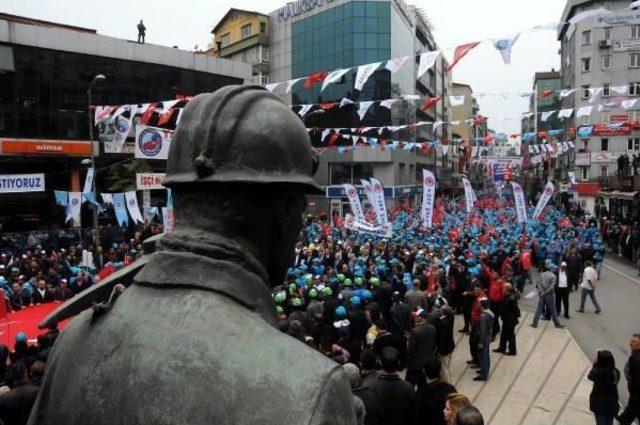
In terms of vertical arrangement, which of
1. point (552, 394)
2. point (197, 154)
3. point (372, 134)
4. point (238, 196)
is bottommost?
point (552, 394)

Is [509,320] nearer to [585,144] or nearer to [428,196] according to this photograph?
[428,196]

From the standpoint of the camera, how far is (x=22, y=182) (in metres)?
17.4

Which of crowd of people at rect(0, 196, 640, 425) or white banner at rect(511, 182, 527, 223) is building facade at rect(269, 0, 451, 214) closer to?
crowd of people at rect(0, 196, 640, 425)

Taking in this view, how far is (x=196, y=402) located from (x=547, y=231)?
74.0ft

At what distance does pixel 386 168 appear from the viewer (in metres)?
44.6

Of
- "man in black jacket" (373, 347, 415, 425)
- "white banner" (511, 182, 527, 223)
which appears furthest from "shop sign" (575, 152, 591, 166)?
"man in black jacket" (373, 347, 415, 425)

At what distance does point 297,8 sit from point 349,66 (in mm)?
8444

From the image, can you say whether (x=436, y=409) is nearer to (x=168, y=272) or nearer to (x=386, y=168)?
(x=168, y=272)

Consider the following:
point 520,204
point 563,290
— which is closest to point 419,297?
point 563,290

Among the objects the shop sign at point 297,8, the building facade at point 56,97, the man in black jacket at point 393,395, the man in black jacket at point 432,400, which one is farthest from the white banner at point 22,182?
the shop sign at point 297,8

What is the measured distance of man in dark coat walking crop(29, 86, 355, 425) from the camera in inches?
51.2

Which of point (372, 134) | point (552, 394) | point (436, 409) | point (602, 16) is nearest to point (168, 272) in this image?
point (436, 409)

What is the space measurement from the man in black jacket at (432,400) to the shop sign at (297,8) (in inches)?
1613

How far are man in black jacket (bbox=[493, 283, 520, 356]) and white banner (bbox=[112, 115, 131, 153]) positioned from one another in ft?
59.1
